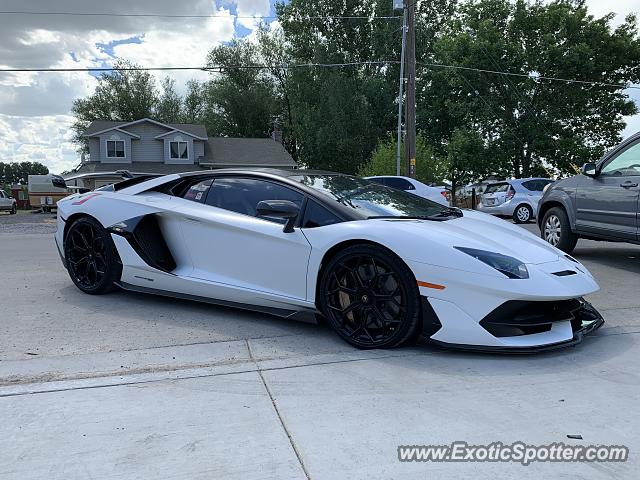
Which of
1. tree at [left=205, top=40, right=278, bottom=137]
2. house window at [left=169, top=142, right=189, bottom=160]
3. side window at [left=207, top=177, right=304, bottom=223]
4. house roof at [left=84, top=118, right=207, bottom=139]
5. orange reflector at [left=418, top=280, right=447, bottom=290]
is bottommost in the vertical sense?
orange reflector at [left=418, top=280, right=447, bottom=290]

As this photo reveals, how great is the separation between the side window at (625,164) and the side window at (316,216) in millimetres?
4491

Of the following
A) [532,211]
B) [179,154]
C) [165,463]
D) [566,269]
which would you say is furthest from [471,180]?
[165,463]

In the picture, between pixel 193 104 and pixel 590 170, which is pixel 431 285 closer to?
pixel 590 170

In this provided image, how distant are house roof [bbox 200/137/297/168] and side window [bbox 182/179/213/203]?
32.2 meters

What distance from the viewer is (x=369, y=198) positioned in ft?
14.6

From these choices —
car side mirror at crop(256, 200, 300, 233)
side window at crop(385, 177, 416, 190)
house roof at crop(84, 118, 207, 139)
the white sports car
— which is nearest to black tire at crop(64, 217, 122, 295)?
the white sports car

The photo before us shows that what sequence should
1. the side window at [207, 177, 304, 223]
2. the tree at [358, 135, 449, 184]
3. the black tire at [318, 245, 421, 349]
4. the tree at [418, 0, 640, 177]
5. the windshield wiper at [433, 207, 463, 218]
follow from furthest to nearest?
the tree at [418, 0, 640, 177] < the tree at [358, 135, 449, 184] < the windshield wiper at [433, 207, 463, 218] < the side window at [207, 177, 304, 223] < the black tire at [318, 245, 421, 349]

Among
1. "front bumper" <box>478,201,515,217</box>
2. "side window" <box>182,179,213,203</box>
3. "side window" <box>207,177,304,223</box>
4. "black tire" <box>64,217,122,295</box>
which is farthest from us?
"front bumper" <box>478,201,515,217</box>

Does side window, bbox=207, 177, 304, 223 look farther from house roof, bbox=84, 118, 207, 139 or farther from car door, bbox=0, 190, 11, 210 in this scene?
car door, bbox=0, 190, 11, 210

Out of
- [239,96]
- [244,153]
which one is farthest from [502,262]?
[239,96]

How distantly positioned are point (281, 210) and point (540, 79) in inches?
1139

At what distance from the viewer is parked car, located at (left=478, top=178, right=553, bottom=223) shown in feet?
57.4

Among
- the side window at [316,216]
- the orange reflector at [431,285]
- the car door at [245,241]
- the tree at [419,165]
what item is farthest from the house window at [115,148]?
the orange reflector at [431,285]

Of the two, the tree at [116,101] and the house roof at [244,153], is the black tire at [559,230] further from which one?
the tree at [116,101]
